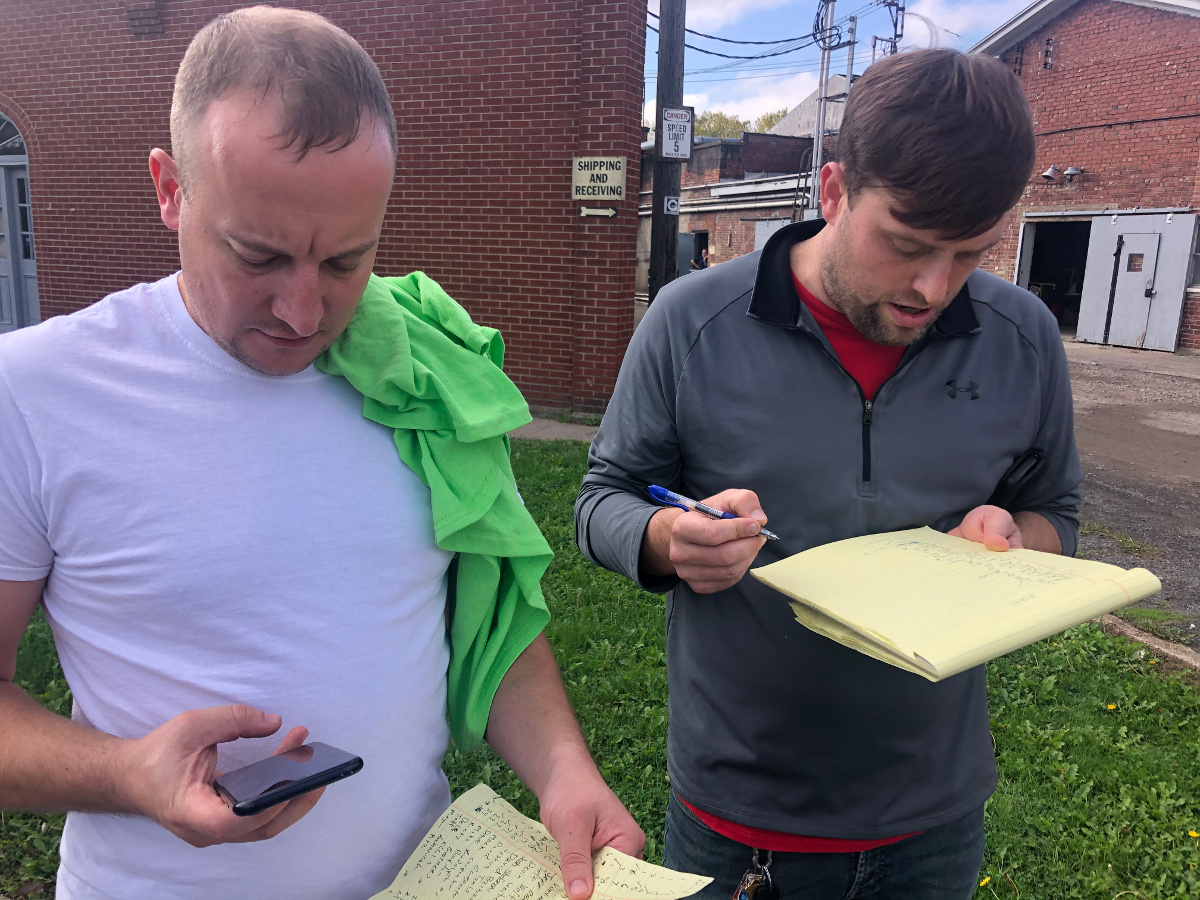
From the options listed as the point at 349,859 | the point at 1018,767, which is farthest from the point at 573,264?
the point at 349,859

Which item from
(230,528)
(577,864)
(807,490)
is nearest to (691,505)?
(807,490)

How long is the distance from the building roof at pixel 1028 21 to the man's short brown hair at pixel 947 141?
1930cm

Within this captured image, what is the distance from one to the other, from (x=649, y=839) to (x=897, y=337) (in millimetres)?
2146

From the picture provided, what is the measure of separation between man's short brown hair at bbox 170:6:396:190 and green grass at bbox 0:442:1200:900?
101 inches

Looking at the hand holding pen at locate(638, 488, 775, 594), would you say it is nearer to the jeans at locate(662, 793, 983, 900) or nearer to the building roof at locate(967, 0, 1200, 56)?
the jeans at locate(662, 793, 983, 900)

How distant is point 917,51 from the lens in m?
1.55

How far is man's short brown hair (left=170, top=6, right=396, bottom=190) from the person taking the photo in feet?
3.63

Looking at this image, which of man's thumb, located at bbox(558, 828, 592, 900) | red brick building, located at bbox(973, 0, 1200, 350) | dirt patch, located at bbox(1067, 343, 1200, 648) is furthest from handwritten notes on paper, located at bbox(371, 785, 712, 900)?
red brick building, located at bbox(973, 0, 1200, 350)

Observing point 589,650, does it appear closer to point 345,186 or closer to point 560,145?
point 345,186

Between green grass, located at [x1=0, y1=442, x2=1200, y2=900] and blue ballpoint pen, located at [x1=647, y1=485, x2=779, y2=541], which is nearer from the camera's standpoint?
blue ballpoint pen, located at [x1=647, y1=485, x2=779, y2=541]

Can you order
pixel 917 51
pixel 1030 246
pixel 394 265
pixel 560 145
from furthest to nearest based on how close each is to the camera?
pixel 1030 246
pixel 394 265
pixel 560 145
pixel 917 51

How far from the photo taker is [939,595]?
139 cm

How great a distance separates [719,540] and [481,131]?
26.7 feet

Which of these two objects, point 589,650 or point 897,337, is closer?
point 897,337
